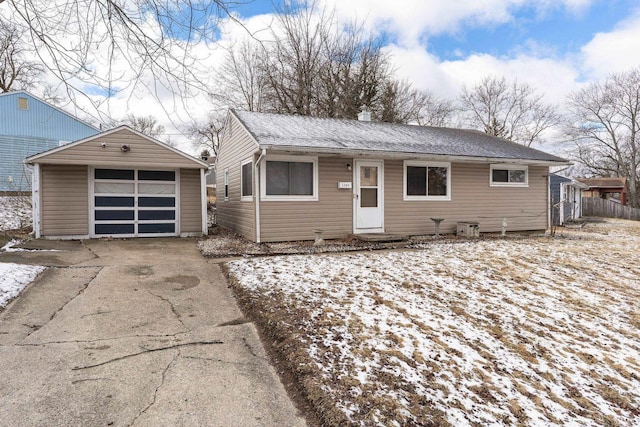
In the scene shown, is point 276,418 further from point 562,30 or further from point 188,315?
point 562,30

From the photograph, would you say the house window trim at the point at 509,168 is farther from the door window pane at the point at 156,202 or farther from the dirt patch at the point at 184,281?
the door window pane at the point at 156,202

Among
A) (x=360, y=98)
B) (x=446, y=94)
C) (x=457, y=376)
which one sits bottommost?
(x=457, y=376)

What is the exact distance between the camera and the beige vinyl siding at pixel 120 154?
8875mm

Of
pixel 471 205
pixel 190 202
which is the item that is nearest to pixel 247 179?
pixel 190 202

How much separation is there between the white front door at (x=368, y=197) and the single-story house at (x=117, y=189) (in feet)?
14.3

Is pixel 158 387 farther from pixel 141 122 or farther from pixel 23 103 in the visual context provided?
pixel 23 103

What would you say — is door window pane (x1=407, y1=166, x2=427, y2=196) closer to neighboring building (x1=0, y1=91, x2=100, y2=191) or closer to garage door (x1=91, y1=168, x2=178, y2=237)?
garage door (x1=91, y1=168, x2=178, y2=237)

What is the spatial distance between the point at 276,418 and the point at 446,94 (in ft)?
97.3

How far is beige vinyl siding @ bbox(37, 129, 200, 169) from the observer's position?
888 centimetres

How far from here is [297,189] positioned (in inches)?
366

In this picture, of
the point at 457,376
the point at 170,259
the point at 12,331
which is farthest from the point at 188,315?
the point at 170,259

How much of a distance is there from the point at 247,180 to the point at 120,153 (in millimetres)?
3304

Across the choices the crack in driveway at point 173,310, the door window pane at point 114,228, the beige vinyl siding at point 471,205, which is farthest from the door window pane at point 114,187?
the beige vinyl siding at point 471,205

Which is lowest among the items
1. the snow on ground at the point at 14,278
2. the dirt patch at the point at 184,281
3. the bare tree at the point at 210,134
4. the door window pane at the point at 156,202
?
the dirt patch at the point at 184,281
